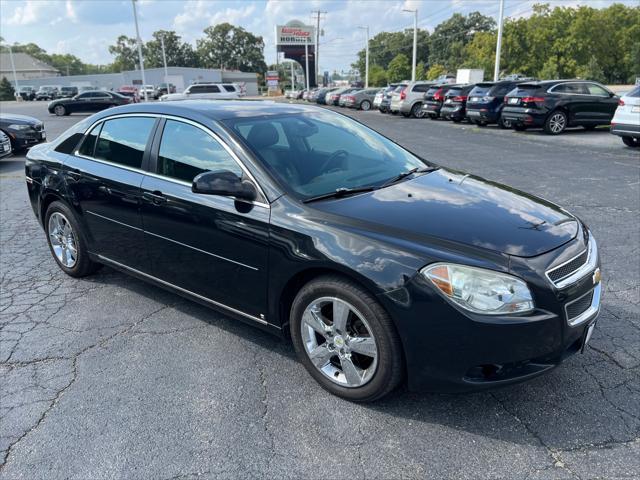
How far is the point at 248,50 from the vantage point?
128250 millimetres

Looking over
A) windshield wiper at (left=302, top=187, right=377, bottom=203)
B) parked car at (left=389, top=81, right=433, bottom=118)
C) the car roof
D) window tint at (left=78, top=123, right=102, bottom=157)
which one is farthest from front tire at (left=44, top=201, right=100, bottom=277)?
parked car at (left=389, top=81, right=433, bottom=118)

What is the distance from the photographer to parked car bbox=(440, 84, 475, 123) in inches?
830

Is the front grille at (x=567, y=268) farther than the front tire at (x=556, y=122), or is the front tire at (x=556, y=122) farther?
the front tire at (x=556, y=122)

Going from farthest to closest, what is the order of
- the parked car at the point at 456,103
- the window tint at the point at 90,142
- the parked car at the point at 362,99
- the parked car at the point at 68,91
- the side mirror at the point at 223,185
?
the parked car at the point at 68,91
the parked car at the point at 362,99
the parked car at the point at 456,103
the window tint at the point at 90,142
the side mirror at the point at 223,185

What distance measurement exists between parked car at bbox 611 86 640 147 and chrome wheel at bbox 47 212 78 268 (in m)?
11.8

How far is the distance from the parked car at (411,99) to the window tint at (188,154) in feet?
74.6

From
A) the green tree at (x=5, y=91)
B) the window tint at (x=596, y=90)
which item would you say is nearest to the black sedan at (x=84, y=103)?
the window tint at (x=596, y=90)

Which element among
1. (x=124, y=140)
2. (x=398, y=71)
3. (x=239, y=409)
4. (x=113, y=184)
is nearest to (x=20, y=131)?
(x=124, y=140)

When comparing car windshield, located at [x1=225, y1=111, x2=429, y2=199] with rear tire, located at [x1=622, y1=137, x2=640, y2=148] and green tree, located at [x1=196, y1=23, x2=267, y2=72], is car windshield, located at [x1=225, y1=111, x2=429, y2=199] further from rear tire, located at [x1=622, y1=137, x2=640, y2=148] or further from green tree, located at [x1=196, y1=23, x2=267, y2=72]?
green tree, located at [x1=196, y1=23, x2=267, y2=72]

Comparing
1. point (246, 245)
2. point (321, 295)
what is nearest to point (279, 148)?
point (246, 245)

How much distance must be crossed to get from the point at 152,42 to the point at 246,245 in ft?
454

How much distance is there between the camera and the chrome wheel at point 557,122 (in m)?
15.9

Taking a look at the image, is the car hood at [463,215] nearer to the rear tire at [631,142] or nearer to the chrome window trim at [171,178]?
the chrome window trim at [171,178]

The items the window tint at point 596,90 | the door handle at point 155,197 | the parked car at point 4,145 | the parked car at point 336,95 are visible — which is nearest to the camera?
the door handle at point 155,197
